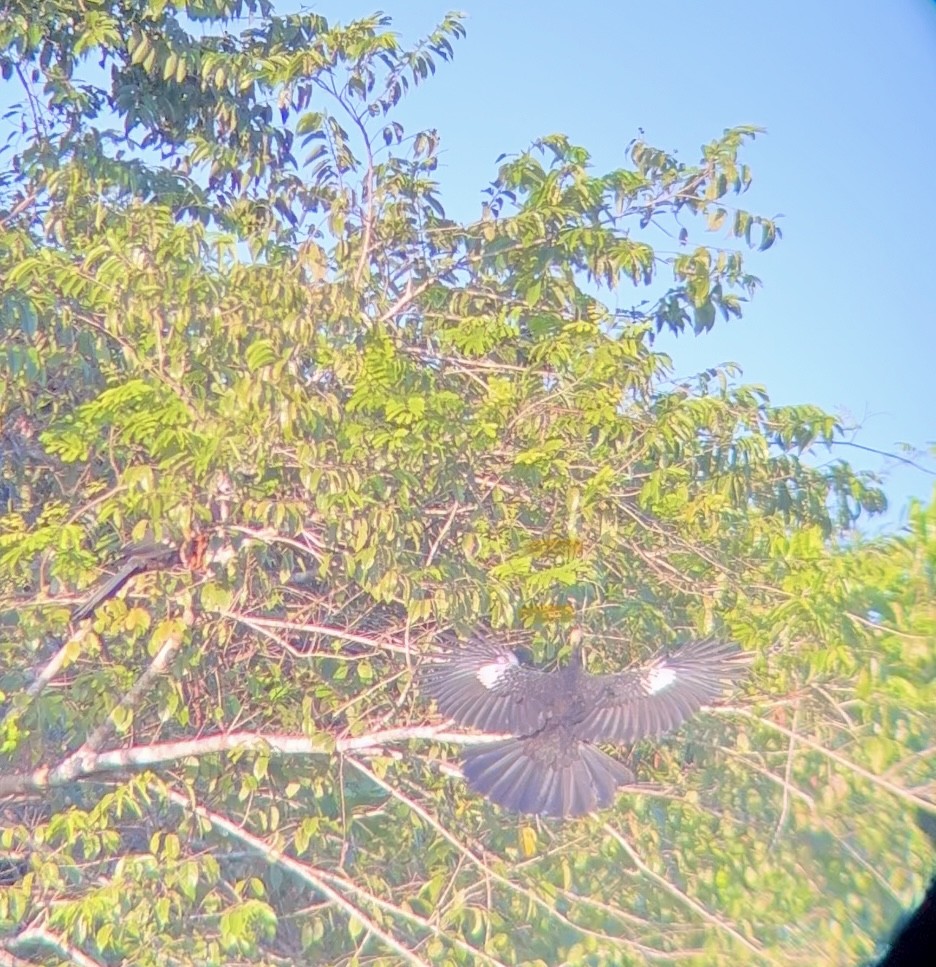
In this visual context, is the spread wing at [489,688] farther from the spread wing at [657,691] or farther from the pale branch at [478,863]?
the pale branch at [478,863]

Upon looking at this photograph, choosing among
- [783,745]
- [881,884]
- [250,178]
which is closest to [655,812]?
[783,745]

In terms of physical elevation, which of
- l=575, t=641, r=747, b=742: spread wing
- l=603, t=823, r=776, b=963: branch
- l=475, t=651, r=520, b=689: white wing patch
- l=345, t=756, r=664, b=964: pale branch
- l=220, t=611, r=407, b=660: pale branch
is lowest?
l=345, t=756, r=664, b=964: pale branch

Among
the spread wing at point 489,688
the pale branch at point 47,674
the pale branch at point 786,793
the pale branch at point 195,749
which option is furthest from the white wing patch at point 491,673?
the pale branch at point 47,674

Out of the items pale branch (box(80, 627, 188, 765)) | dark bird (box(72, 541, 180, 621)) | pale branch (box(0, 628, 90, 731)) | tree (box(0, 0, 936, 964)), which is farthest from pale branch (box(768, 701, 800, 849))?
pale branch (box(0, 628, 90, 731))

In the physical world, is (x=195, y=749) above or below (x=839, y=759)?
below

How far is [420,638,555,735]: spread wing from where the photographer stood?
3.91m

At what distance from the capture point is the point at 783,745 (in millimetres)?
3799

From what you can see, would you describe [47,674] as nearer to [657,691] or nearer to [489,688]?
[489,688]

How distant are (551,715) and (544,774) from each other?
171 mm

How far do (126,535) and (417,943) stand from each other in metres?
1.46

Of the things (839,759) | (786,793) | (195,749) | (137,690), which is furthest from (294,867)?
(839,759)

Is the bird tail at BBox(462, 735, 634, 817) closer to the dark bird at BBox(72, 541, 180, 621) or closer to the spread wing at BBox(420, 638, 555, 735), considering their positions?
the spread wing at BBox(420, 638, 555, 735)

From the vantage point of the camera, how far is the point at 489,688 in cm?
398

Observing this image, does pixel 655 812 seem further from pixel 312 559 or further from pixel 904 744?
pixel 312 559
